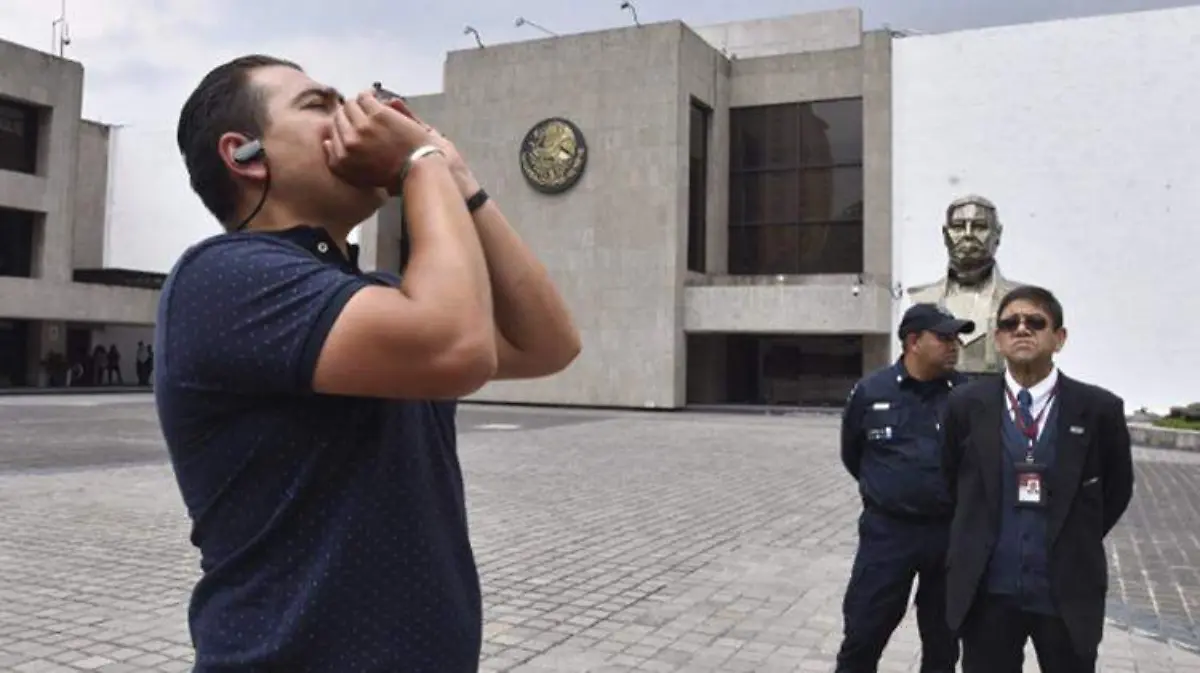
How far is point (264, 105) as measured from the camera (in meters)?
1.47

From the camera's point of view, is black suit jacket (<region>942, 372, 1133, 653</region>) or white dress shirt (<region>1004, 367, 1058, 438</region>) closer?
black suit jacket (<region>942, 372, 1133, 653</region>)

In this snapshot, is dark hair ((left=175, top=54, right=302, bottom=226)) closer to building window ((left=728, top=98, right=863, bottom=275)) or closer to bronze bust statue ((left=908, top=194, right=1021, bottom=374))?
bronze bust statue ((left=908, top=194, right=1021, bottom=374))

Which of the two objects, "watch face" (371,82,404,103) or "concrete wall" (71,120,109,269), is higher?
"concrete wall" (71,120,109,269)

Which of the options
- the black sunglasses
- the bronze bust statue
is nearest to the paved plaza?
the bronze bust statue

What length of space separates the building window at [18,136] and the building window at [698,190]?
832 inches

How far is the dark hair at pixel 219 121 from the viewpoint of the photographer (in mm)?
1471

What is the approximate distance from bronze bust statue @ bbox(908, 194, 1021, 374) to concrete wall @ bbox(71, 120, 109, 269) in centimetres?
4142

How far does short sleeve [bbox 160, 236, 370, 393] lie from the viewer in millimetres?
1272

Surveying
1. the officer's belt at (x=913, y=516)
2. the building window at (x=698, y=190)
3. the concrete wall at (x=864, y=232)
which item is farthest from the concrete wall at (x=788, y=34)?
the officer's belt at (x=913, y=516)

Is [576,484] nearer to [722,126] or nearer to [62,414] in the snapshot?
[62,414]

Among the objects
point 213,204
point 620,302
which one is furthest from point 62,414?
point 213,204

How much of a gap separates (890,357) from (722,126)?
8845mm

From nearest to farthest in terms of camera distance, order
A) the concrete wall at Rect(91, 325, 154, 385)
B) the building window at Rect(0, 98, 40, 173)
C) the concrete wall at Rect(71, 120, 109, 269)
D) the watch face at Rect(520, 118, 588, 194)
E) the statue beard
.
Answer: the statue beard → the watch face at Rect(520, 118, 588, 194) → the building window at Rect(0, 98, 40, 173) → the concrete wall at Rect(91, 325, 154, 385) → the concrete wall at Rect(71, 120, 109, 269)

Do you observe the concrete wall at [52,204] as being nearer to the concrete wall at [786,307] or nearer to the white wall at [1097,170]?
the concrete wall at [786,307]
